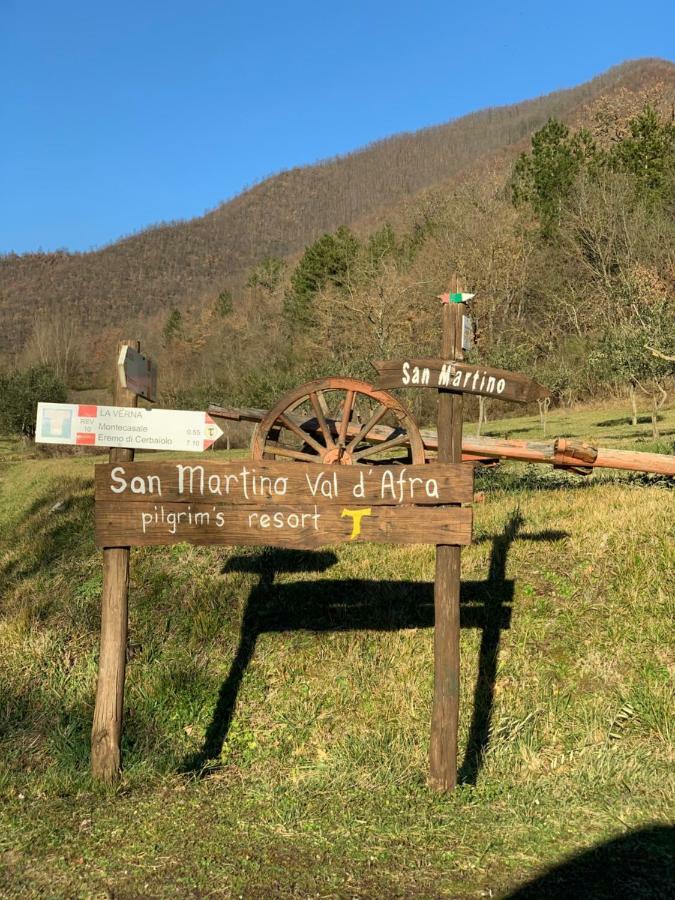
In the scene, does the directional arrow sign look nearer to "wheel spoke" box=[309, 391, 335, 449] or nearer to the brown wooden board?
the brown wooden board

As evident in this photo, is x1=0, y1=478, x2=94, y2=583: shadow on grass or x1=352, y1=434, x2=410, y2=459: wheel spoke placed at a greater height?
x1=352, y1=434, x2=410, y2=459: wheel spoke

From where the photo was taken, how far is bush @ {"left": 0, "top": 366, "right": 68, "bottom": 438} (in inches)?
1406

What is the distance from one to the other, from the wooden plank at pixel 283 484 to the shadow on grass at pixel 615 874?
1.97 meters

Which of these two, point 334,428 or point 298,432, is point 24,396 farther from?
point 298,432

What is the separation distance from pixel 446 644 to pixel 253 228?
129 metres

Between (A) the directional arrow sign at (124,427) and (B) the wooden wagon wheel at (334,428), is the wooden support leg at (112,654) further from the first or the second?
(B) the wooden wagon wheel at (334,428)

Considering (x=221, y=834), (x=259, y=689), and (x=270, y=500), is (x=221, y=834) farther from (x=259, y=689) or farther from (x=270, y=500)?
(x=259, y=689)

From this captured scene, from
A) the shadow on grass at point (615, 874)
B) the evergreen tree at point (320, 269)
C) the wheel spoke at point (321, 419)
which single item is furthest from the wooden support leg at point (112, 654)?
the evergreen tree at point (320, 269)

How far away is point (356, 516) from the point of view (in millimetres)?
4848

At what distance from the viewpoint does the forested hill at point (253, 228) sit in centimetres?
10712

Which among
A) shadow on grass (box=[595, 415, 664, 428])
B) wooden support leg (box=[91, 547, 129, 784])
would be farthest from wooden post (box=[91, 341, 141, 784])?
shadow on grass (box=[595, 415, 664, 428])

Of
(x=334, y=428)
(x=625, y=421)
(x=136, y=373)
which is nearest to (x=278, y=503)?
(x=136, y=373)

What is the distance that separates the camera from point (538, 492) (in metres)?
9.98

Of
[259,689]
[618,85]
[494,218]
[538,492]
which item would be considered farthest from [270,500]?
[618,85]
